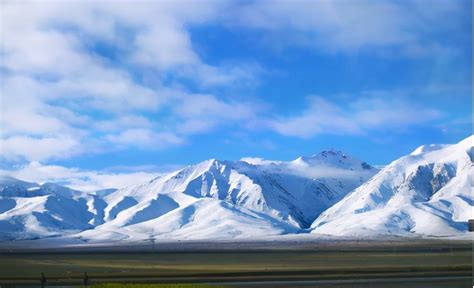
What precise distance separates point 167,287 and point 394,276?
26873 mm

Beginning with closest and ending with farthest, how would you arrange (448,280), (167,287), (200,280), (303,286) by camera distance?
(167,287) → (303,286) → (448,280) → (200,280)

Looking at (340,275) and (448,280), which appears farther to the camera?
(340,275)

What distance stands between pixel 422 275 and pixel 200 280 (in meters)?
19.7

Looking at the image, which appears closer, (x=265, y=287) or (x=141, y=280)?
(x=265, y=287)

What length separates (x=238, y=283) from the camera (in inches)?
2055

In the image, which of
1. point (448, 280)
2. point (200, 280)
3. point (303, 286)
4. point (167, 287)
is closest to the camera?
point (167, 287)

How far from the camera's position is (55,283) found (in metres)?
53.0

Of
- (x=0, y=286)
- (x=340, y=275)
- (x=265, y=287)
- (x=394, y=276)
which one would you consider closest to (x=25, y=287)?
(x=0, y=286)

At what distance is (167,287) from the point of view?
3534 centimetres

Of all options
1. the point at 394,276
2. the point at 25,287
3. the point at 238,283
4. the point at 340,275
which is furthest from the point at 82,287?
the point at 394,276

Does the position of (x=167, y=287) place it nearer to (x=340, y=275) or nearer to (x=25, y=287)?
(x=25, y=287)

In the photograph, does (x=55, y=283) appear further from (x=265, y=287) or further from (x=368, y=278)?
(x=368, y=278)

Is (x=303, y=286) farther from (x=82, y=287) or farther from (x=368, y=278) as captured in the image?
(x=82, y=287)

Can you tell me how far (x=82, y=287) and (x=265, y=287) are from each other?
45.4 feet
